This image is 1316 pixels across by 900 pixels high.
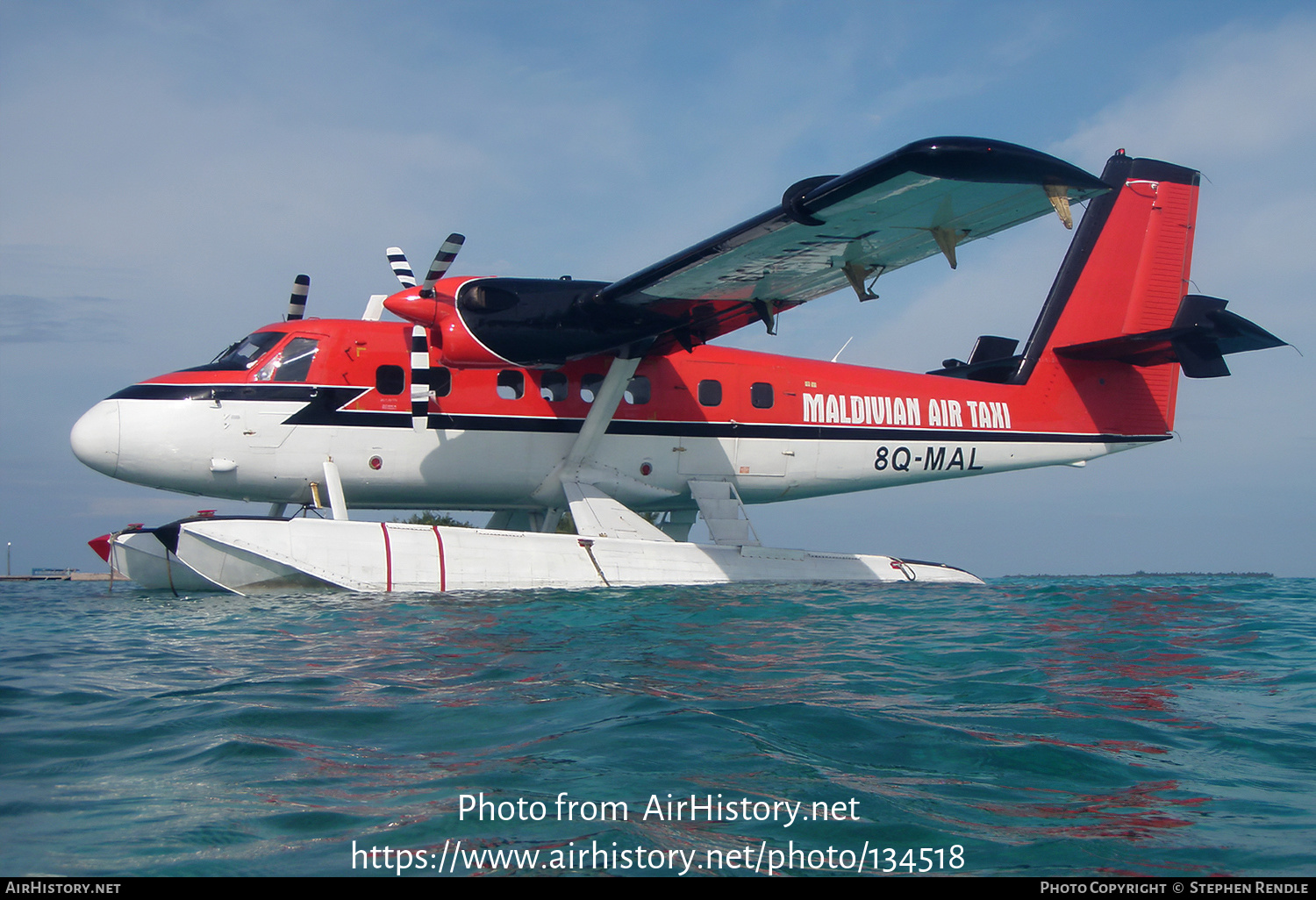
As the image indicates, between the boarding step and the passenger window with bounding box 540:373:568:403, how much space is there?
2246 millimetres

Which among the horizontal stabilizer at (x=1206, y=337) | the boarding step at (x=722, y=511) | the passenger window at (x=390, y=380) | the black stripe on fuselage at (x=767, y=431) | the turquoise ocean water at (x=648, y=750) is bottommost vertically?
the turquoise ocean water at (x=648, y=750)

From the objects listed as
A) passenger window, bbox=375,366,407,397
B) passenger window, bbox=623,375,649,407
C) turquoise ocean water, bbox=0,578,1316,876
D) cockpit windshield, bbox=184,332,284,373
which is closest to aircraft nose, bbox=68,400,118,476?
cockpit windshield, bbox=184,332,284,373

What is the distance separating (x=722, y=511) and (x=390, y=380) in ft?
15.8

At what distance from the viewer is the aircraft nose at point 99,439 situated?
34.7ft

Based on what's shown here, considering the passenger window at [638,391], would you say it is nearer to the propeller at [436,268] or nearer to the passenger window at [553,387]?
the passenger window at [553,387]

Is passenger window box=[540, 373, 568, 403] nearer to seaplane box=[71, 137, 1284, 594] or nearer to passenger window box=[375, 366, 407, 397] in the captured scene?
seaplane box=[71, 137, 1284, 594]

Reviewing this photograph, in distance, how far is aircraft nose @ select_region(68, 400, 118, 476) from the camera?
10.6 m

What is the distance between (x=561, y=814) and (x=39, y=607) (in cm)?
900

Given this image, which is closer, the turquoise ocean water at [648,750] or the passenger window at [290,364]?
the turquoise ocean water at [648,750]

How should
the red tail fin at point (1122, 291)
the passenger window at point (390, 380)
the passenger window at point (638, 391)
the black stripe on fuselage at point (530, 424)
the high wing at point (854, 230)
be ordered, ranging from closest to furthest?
the high wing at point (854, 230) < the black stripe on fuselage at point (530, 424) < the passenger window at point (390, 380) < the passenger window at point (638, 391) < the red tail fin at point (1122, 291)

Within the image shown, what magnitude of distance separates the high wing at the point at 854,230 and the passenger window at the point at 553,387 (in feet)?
5.55

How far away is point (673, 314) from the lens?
36.7 feet

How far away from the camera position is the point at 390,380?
1141 cm

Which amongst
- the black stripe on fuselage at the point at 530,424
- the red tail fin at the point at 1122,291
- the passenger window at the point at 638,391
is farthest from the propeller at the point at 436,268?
the red tail fin at the point at 1122,291
